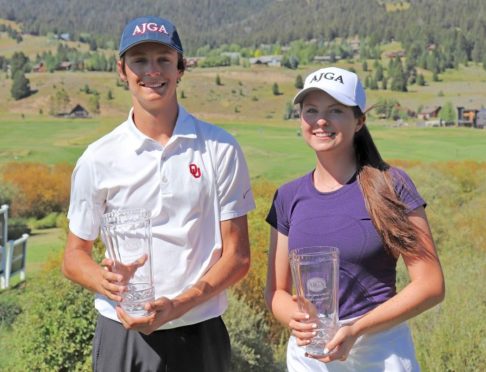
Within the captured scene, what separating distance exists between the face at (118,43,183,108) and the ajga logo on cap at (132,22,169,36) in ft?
0.15

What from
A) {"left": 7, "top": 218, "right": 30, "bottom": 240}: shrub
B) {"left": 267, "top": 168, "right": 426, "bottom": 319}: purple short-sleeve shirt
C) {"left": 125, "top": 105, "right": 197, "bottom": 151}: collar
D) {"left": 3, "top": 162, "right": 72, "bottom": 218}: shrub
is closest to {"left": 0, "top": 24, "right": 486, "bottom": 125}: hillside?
{"left": 3, "top": 162, "right": 72, "bottom": 218}: shrub

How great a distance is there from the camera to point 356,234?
2.46 m

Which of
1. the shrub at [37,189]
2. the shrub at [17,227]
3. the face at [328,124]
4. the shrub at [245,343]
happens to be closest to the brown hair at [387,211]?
the face at [328,124]

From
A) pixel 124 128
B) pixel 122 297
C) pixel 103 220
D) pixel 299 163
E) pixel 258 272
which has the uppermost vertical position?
pixel 124 128

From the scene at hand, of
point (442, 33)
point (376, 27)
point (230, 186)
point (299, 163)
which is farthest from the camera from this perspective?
point (376, 27)

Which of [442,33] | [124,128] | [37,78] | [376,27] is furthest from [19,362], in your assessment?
[376,27]

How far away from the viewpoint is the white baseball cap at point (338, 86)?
2.52 m

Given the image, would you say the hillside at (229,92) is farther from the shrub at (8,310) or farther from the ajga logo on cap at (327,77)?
the ajga logo on cap at (327,77)

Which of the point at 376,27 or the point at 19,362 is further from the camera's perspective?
the point at 376,27

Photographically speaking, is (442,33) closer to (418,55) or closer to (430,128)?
(418,55)

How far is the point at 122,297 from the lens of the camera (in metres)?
2.41

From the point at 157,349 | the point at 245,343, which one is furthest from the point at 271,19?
the point at 157,349

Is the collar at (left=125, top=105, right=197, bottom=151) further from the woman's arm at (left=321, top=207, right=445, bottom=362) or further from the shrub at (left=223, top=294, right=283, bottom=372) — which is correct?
the shrub at (left=223, top=294, right=283, bottom=372)

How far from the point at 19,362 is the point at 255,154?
56.5 feet
